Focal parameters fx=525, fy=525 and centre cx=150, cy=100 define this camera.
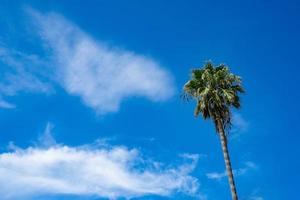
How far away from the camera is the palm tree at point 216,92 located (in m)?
44.9

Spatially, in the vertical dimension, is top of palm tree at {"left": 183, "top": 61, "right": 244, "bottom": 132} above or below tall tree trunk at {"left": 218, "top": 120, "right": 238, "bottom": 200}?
above

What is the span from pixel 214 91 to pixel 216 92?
21 cm

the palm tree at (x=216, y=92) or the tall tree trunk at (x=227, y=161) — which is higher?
the palm tree at (x=216, y=92)

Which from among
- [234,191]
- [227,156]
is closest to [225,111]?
[227,156]

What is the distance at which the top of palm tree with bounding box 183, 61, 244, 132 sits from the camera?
148ft

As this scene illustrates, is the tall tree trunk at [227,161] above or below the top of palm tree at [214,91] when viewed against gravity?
below

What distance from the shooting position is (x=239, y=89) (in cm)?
4697

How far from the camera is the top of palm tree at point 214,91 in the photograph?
45094 mm

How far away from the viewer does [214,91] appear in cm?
4550

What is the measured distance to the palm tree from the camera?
4488 cm

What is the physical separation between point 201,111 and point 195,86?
2.49 m

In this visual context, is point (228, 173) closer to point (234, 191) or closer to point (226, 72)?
point (234, 191)

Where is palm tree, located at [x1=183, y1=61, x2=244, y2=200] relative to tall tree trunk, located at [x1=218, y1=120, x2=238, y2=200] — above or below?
above

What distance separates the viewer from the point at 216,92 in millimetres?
45406
